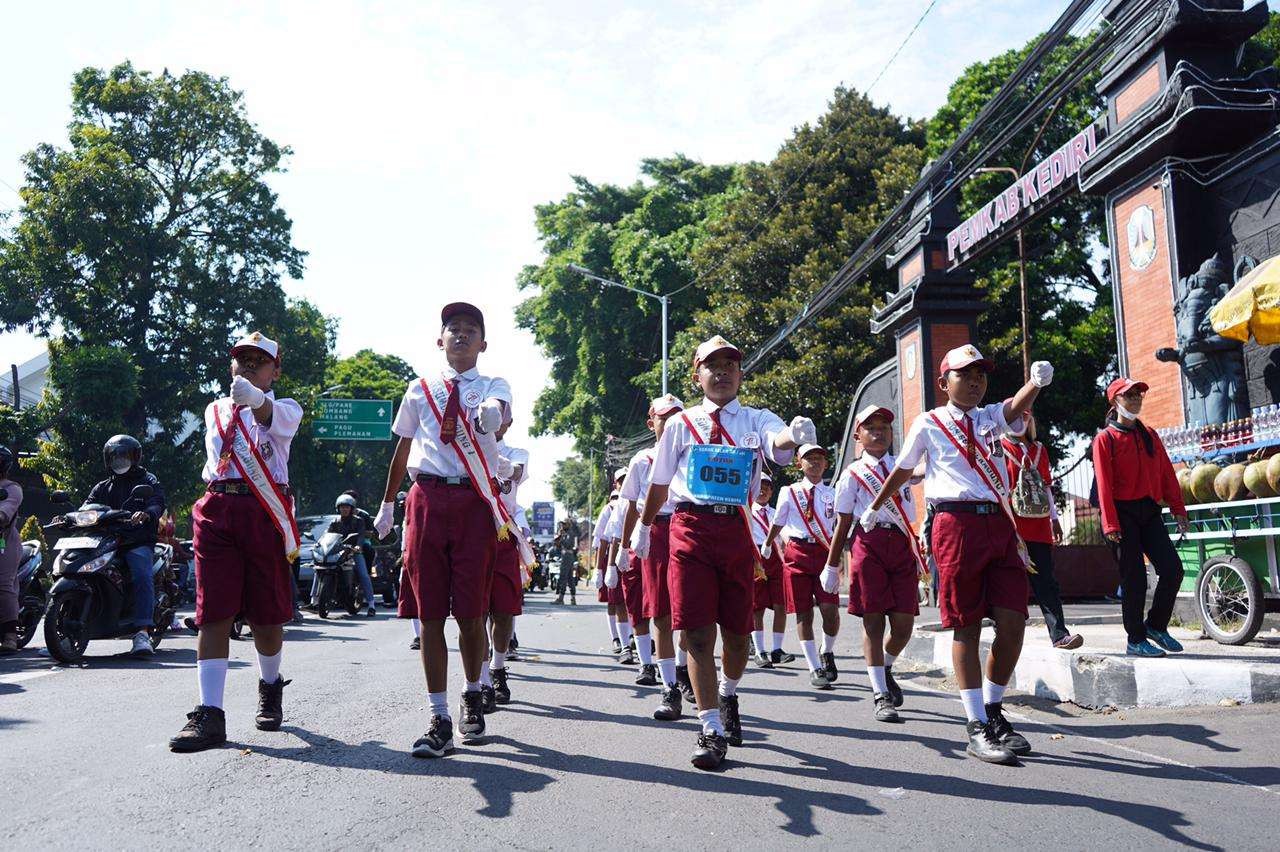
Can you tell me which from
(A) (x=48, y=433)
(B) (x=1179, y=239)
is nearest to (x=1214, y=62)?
(B) (x=1179, y=239)

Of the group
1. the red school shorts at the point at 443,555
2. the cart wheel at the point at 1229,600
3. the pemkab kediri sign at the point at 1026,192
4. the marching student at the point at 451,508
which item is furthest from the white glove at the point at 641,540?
the pemkab kediri sign at the point at 1026,192

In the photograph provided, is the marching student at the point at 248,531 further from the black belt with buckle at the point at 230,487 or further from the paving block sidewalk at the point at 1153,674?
the paving block sidewalk at the point at 1153,674

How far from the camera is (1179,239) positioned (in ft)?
46.4

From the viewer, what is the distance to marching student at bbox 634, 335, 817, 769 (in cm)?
501

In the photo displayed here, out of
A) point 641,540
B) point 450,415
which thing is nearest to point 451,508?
point 450,415

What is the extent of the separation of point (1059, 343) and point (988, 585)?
2376 centimetres

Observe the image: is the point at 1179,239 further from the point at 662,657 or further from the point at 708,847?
the point at 708,847

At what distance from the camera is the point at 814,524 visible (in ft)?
28.6

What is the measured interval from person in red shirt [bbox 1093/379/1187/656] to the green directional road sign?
32620mm

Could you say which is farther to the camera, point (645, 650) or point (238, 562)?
point (645, 650)

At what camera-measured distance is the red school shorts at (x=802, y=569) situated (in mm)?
8680

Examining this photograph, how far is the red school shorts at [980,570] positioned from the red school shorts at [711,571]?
1074mm

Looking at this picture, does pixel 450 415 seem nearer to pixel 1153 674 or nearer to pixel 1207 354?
pixel 1153 674

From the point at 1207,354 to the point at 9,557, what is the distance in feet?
45.1
